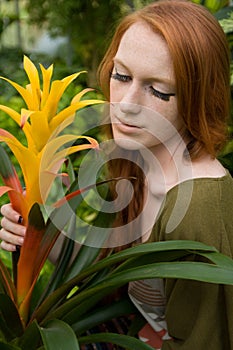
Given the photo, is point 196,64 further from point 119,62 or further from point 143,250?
point 143,250

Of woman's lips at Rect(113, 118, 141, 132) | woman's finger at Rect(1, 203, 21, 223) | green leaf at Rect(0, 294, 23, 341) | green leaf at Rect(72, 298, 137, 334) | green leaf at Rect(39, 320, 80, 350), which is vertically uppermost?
woman's lips at Rect(113, 118, 141, 132)

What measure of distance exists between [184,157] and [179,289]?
249mm

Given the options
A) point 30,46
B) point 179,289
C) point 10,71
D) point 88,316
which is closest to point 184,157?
point 179,289

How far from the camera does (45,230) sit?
1.12 meters

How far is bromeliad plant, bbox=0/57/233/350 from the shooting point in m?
0.97

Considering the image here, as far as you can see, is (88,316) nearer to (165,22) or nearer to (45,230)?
(45,230)

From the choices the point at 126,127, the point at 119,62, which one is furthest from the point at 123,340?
the point at 119,62

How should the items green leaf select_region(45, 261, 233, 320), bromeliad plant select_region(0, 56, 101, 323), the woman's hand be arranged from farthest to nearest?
1. the woman's hand
2. bromeliad plant select_region(0, 56, 101, 323)
3. green leaf select_region(45, 261, 233, 320)

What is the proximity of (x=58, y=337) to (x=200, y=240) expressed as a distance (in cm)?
30

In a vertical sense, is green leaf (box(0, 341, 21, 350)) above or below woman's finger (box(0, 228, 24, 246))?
below

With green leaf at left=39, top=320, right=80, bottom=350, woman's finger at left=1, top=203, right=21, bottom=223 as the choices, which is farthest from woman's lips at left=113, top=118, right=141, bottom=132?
green leaf at left=39, top=320, right=80, bottom=350

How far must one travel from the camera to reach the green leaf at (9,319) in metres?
1.08

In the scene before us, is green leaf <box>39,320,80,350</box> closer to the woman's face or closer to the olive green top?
the olive green top

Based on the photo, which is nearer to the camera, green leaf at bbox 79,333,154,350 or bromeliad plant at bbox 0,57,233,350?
bromeliad plant at bbox 0,57,233,350
